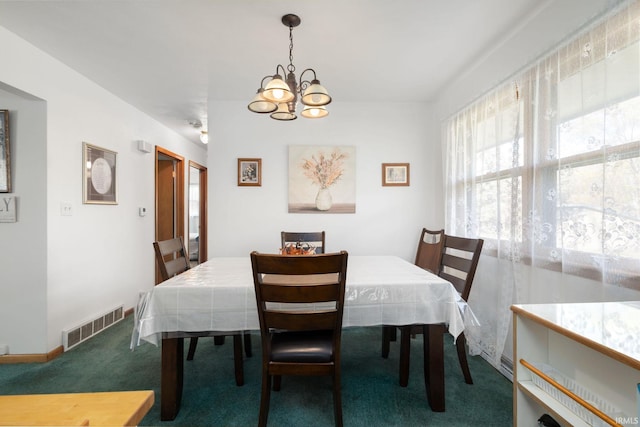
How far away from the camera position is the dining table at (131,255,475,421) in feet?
5.07

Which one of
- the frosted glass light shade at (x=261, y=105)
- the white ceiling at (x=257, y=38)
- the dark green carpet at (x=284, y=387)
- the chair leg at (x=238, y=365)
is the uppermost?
the white ceiling at (x=257, y=38)

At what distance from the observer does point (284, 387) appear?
6.31ft

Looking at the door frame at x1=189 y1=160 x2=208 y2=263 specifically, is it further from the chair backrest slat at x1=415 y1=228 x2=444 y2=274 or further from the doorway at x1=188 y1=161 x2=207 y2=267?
the chair backrest slat at x1=415 y1=228 x2=444 y2=274

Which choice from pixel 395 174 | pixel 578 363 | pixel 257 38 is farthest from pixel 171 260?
pixel 395 174

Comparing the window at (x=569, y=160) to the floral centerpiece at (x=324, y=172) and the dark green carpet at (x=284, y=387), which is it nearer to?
the dark green carpet at (x=284, y=387)

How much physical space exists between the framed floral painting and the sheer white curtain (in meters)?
1.22

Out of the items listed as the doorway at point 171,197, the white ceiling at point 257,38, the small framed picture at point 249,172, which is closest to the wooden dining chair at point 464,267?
the white ceiling at point 257,38

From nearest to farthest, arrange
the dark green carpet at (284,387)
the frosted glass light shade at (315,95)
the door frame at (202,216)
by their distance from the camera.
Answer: the dark green carpet at (284,387)
the frosted glass light shade at (315,95)
the door frame at (202,216)

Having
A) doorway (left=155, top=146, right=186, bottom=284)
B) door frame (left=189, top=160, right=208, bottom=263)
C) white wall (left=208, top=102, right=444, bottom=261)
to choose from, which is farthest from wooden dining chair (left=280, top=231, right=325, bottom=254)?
door frame (left=189, top=160, right=208, bottom=263)

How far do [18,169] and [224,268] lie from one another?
1.85 m

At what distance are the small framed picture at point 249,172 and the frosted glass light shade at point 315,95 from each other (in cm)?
166

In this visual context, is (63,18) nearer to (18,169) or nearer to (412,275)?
(18,169)

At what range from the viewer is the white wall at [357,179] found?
3.41m

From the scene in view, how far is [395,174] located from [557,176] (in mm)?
1857
